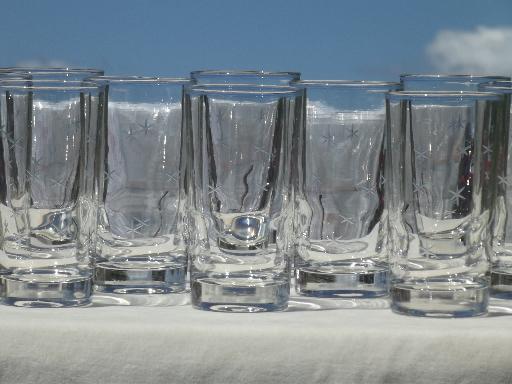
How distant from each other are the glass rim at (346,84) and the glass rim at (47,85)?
221 millimetres

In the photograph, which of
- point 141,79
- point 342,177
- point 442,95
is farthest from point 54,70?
point 442,95

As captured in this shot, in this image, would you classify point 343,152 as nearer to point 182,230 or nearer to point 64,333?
point 182,230

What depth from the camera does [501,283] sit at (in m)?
1.33

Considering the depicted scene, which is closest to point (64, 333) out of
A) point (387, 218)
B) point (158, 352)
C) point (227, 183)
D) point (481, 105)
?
point (158, 352)

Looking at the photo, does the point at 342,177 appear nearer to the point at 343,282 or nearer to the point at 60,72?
the point at 343,282

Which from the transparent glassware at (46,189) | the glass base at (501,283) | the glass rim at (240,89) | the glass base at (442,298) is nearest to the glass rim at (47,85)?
the transparent glassware at (46,189)

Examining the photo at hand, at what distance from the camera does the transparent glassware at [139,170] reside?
4.20 feet

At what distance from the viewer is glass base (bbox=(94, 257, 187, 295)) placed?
4.30 ft

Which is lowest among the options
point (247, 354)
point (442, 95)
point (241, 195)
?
point (247, 354)

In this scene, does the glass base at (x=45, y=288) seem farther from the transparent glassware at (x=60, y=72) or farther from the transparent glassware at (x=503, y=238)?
the transparent glassware at (x=503, y=238)

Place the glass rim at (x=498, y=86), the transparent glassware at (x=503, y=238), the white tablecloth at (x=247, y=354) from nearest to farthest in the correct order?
the white tablecloth at (x=247, y=354) → the glass rim at (x=498, y=86) → the transparent glassware at (x=503, y=238)

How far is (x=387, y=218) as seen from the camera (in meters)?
1.23

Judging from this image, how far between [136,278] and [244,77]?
0.26 metres

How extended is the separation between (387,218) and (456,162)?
0.33ft
